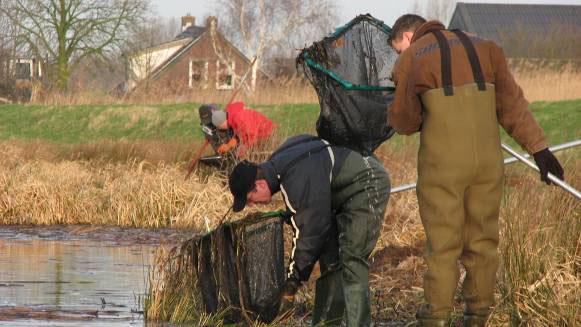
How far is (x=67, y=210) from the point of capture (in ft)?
52.2

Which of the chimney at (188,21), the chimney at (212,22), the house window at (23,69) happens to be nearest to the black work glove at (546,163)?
the house window at (23,69)

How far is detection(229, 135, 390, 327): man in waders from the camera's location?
7.04 m

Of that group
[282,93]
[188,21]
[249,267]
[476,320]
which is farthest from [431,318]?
[188,21]

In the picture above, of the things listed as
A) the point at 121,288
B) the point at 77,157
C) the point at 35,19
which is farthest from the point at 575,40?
the point at 121,288

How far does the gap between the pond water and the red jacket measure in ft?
4.23

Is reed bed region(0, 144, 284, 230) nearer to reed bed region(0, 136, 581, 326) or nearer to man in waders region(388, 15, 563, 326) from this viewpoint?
reed bed region(0, 136, 581, 326)

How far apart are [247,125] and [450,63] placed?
835 centimetres

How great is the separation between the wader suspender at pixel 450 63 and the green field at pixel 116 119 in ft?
61.8

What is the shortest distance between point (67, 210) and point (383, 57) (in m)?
8.77

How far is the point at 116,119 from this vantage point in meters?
31.8

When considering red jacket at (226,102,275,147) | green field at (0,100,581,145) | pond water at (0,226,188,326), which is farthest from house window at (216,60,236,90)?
pond water at (0,226,188,326)

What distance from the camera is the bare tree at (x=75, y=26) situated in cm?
4934

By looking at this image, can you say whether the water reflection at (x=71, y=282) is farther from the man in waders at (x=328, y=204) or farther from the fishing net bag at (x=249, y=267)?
the man in waders at (x=328, y=204)

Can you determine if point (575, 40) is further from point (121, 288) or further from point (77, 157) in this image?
point (121, 288)
